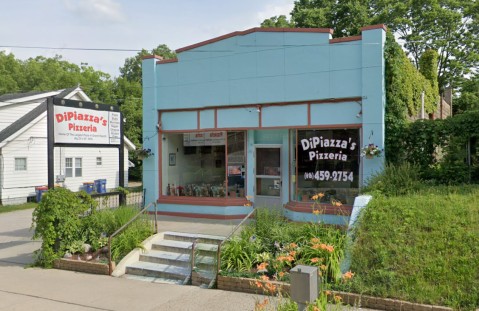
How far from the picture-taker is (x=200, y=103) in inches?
535

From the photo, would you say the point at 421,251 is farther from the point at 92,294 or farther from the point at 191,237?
the point at 92,294

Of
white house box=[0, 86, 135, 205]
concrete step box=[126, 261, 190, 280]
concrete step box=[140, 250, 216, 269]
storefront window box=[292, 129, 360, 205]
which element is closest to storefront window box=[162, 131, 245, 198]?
storefront window box=[292, 129, 360, 205]

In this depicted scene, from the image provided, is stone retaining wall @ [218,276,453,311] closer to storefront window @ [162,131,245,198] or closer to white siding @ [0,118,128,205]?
storefront window @ [162,131,245,198]

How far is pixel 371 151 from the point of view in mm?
10633

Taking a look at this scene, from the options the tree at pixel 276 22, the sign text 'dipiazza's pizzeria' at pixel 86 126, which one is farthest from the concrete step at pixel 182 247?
the tree at pixel 276 22

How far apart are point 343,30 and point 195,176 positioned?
19926mm

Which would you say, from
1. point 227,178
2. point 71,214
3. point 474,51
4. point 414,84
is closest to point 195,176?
point 227,178

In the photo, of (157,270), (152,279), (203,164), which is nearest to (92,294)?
(152,279)

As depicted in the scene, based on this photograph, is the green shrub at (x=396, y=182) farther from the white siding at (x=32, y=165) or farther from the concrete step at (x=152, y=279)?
the white siding at (x=32, y=165)

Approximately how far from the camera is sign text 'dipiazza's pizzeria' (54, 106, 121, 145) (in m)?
10.3

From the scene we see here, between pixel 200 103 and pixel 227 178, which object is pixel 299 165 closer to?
pixel 227 178

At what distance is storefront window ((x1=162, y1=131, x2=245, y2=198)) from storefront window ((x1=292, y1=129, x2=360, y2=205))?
86.9 inches

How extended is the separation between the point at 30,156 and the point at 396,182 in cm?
1992

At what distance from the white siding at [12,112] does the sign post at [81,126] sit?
14.7m
